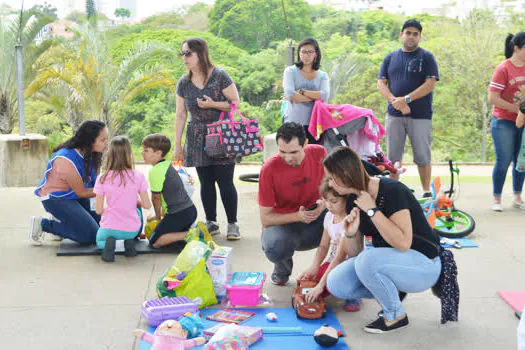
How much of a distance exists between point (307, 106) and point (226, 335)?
10.9ft

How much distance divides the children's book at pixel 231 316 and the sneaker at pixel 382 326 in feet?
2.21

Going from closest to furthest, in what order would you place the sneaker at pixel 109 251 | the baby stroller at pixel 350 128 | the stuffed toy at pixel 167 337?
the stuffed toy at pixel 167 337
the sneaker at pixel 109 251
the baby stroller at pixel 350 128

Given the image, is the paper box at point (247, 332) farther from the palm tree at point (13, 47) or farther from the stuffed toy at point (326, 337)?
the palm tree at point (13, 47)

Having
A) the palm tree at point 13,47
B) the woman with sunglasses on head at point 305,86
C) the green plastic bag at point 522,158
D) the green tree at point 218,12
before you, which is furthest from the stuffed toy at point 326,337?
the green tree at point 218,12

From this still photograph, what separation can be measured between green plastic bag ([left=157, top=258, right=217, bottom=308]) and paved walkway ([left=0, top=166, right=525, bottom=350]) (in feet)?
0.74

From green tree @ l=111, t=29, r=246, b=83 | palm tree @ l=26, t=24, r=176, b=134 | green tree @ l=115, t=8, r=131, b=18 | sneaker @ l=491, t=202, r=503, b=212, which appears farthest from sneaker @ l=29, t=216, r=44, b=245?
green tree @ l=115, t=8, r=131, b=18

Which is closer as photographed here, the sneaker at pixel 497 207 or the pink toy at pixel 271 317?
the pink toy at pixel 271 317

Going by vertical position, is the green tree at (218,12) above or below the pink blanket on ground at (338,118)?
above

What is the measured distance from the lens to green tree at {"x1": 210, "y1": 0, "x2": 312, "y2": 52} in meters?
29.3

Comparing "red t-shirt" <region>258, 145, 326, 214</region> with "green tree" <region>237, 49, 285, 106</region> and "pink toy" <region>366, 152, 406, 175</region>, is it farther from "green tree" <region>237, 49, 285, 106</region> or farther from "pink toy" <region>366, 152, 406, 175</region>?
"green tree" <region>237, 49, 285, 106</region>

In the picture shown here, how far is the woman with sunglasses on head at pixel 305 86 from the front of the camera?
5.95 m

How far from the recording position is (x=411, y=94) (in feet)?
19.9

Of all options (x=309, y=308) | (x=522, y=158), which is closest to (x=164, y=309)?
(x=309, y=308)

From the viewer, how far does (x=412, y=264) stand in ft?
10.9
